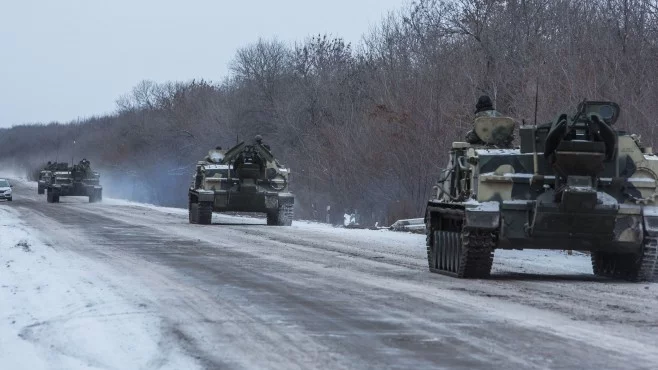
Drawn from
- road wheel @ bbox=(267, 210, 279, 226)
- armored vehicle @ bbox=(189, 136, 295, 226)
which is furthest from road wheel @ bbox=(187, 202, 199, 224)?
road wheel @ bbox=(267, 210, 279, 226)

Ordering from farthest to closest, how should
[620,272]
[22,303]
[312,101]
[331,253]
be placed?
1. [312,101]
2. [331,253]
3. [620,272]
4. [22,303]

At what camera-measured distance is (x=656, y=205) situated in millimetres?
15633

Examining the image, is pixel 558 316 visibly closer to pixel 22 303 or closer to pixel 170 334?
pixel 170 334

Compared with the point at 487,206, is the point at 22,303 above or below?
below

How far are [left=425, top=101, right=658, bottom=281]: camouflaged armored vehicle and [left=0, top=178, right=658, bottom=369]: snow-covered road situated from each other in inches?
21.6

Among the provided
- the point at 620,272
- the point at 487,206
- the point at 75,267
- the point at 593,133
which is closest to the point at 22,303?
the point at 75,267

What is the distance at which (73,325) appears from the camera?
396 inches

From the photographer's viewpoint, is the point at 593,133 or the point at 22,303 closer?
the point at 22,303

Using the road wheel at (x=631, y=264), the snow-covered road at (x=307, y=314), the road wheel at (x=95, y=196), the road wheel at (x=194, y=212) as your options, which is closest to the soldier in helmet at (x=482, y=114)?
the snow-covered road at (x=307, y=314)

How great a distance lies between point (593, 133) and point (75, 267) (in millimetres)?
7500

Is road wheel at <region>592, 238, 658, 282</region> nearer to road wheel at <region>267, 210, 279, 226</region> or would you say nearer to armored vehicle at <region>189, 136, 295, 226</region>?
armored vehicle at <region>189, 136, 295, 226</region>

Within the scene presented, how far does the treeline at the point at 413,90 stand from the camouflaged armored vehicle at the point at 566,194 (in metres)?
10.9

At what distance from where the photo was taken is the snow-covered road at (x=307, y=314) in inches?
329

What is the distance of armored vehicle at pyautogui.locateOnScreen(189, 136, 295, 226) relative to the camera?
3466cm
